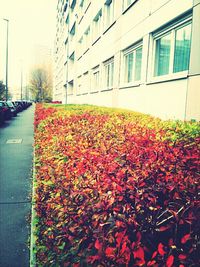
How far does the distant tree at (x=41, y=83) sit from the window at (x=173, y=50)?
81104 millimetres

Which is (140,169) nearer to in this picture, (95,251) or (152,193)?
(152,193)

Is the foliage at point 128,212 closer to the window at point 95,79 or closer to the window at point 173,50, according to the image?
the window at point 173,50

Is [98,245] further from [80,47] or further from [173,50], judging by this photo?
[80,47]

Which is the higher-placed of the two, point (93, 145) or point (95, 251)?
point (93, 145)

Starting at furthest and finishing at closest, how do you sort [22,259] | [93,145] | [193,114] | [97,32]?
[97,32] → [193,114] → [93,145] → [22,259]

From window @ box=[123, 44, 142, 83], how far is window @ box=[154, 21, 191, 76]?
6.47 ft

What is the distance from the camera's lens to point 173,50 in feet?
30.2

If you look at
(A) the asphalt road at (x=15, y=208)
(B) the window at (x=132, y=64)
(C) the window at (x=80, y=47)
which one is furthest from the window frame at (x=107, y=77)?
(C) the window at (x=80, y=47)

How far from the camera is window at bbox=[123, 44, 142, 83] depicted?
41.2 ft

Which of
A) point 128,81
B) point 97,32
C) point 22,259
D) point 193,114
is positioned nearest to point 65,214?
point 22,259

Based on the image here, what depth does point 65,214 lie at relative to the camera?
234 cm

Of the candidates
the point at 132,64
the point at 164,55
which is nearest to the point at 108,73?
the point at 132,64

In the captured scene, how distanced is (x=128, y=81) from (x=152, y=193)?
40.6 feet

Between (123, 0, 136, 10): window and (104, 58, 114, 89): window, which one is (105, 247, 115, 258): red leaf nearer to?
(123, 0, 136, 10): window
